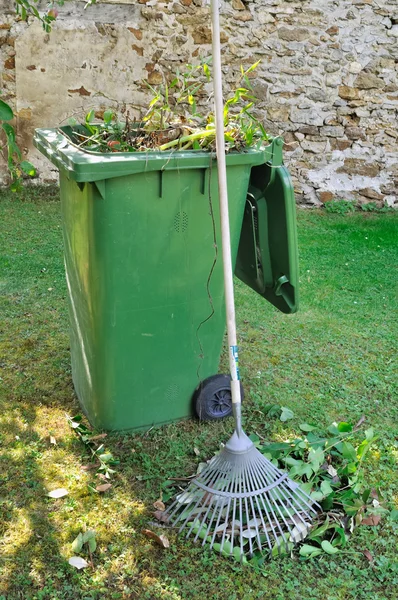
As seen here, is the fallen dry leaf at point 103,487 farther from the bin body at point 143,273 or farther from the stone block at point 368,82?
the stone block at point 368,82

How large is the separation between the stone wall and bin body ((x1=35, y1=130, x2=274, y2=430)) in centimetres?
390

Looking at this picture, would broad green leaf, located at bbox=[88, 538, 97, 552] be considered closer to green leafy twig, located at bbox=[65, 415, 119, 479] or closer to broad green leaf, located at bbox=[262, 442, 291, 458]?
green leafy twig, located at bbox=[65, 415, 119, 479]

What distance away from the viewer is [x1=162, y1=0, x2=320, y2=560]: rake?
2221 millimetres

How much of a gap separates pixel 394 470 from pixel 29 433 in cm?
171

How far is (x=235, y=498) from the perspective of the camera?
2.28m

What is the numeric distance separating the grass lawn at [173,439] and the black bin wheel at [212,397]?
71mm

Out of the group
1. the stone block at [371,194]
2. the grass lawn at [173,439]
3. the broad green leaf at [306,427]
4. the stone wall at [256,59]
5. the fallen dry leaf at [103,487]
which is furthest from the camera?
the stone block at [371,194]

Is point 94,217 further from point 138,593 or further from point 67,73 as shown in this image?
point 67,73

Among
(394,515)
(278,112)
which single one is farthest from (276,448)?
(278,112)

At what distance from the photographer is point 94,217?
93.9 inches

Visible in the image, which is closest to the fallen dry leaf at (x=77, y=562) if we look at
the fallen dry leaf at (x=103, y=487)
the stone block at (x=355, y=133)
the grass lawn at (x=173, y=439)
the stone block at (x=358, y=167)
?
the grass lawn at (x=173, y=439)

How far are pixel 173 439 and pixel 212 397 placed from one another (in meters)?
0.28

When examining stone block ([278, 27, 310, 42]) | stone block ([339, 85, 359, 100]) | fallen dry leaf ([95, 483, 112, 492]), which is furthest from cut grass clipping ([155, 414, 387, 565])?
stone block ([278, 27, 310, 42])

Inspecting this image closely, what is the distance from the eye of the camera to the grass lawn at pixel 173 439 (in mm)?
2109
